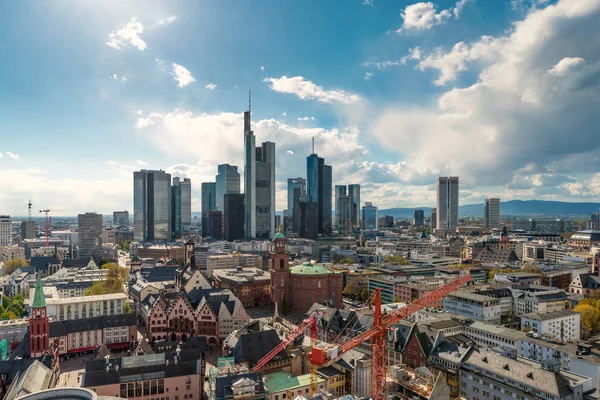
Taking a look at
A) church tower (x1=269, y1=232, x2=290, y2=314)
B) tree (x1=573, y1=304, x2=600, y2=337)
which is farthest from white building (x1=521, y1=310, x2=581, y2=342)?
church tower (x1=269, y1=232, x2=290, y2=314)

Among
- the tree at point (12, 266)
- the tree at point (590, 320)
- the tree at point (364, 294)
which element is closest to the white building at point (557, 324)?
the tree at point (590, 320)

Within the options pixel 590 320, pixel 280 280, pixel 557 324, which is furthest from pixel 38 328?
pixel 590 320

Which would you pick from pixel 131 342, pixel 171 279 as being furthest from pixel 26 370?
pixel 171 279

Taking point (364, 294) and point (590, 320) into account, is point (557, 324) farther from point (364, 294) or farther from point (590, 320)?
point (364, 294)

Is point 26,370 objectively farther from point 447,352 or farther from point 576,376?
point 576,376

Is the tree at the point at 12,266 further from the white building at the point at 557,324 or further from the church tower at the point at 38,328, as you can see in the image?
the white building at the point at 557,324

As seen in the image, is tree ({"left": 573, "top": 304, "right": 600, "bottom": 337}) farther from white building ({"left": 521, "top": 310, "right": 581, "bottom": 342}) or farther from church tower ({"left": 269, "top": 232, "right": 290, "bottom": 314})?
church tower ({"left": 269, "top": 232, "right": 290, "bottom": 314})
